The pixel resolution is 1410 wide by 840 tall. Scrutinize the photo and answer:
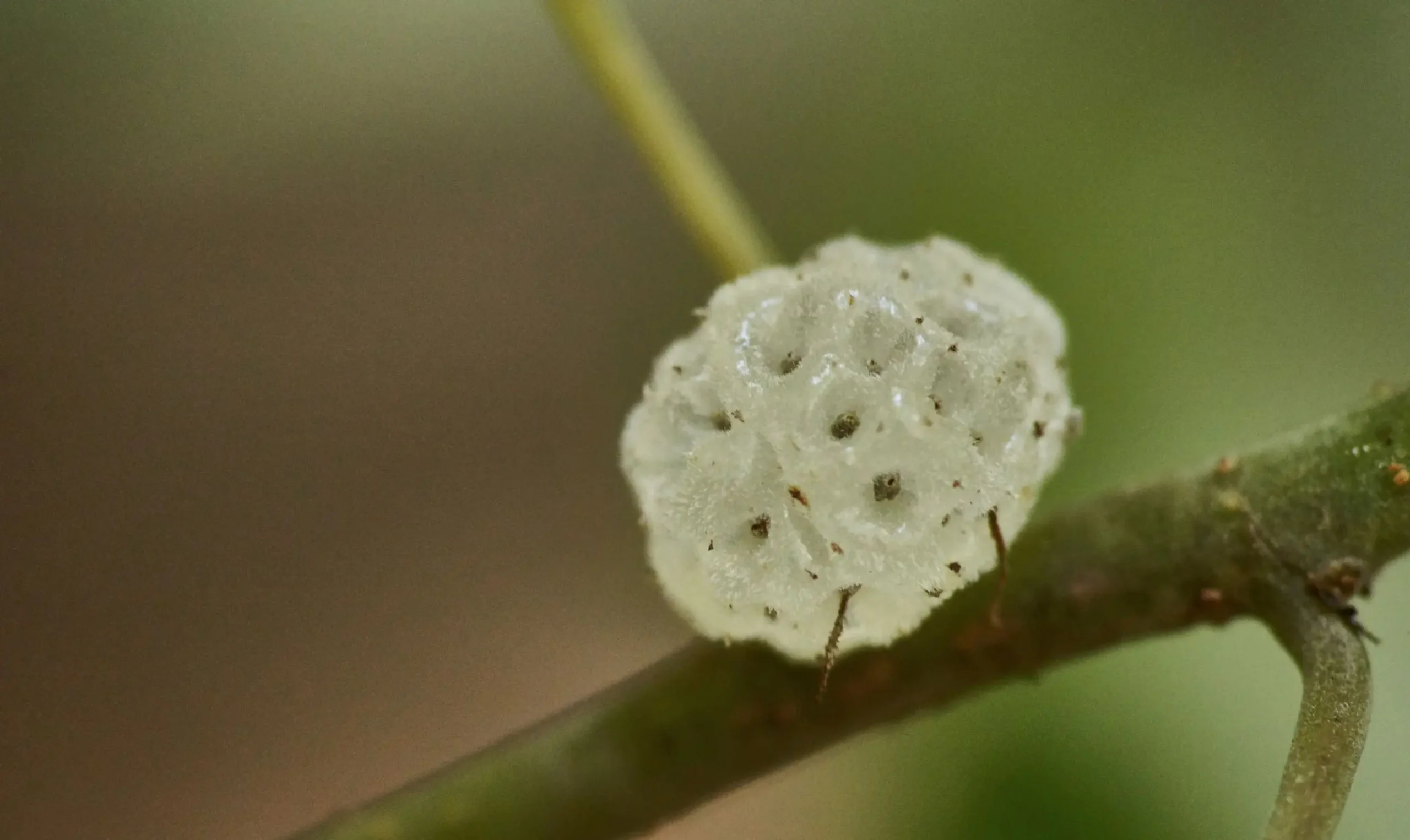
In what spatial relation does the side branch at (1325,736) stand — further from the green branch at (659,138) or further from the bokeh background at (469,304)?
the bokeh background at (469,304)

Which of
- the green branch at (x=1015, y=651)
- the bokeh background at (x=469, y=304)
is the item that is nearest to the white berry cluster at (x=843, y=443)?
the green branch at (x=1015, y=651)

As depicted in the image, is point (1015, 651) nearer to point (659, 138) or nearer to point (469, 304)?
point (659, 138)

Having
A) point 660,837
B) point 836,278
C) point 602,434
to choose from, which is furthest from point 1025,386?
point 602,434

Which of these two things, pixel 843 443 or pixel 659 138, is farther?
pixel 659 138

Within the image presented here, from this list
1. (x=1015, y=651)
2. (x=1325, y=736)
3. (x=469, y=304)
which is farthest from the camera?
(x=469, y=304)

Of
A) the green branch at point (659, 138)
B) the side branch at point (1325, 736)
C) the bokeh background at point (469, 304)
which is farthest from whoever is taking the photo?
the bokeh background at point (469, 304)

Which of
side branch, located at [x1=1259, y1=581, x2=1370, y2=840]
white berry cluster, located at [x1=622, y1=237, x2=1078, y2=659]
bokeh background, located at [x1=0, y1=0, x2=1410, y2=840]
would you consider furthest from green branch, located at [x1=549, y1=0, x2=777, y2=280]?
bokeh background, located at [x1=0, y1=0, x2=1410, y2=840]

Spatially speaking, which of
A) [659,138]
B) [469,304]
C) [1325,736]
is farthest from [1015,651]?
[469,304]

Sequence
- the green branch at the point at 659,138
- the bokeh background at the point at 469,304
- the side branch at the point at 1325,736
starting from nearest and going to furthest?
the side branch at the point at 1325,736, the green branch at the point at 659,138, the bokeh background at the point at 469,304
